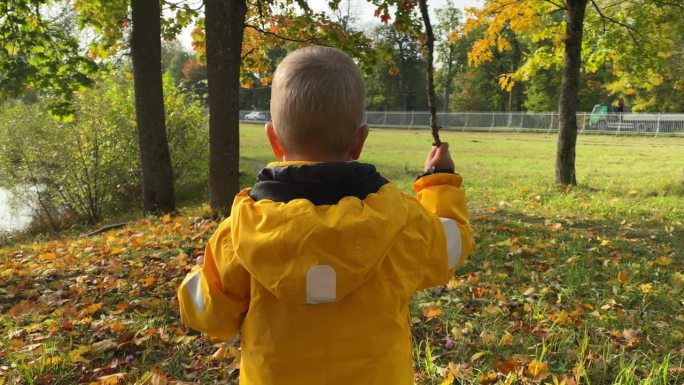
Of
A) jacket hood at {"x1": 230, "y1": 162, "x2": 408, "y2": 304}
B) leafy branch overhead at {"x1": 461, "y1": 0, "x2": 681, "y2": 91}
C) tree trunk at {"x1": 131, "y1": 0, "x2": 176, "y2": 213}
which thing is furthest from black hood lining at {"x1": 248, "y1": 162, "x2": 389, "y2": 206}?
leafy branch overhead at {"x1": 461, "y1": 0, "x2": 681, "y2": 91}

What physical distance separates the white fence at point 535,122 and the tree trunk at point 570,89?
16217 millimetres

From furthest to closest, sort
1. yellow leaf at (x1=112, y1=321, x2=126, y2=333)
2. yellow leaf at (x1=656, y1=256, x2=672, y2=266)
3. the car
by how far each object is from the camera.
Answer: the car < yellow leaf at (x1=656, y1=256, x2=672, y2=266) < yellow leaf at (x1=112, y1=321, x2=126, y2=333)

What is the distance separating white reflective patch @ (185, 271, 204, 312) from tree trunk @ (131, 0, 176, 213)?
305 inches

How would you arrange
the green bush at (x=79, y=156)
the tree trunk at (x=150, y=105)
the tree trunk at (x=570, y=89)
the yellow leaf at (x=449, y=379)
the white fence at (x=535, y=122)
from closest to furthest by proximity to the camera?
the yellow leaf at (x=449, y=379) → the tree trunk at (x=150, y=105) → the tree trunk at (x=570, y=89) → the green bush at (x=79, y=156) → the white fence at (x=535, y=122)

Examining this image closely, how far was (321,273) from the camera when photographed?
4.13 ft

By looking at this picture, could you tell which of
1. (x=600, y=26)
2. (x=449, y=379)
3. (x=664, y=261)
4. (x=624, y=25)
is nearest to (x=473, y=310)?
(x=449, y=379)

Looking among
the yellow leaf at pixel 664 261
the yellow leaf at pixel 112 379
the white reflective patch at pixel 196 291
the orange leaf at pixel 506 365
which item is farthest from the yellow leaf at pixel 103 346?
the yellow leaf at pixel 664 261

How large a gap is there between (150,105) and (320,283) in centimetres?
808

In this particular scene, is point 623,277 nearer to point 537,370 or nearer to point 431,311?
point 431,311

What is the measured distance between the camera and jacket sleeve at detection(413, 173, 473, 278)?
1.46 m

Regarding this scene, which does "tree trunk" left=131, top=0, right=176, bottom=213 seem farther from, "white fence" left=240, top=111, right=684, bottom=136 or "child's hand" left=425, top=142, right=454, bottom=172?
"white fence" left=240, top=111, right=684, bottom=136

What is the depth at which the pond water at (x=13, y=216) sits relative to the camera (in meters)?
12.0

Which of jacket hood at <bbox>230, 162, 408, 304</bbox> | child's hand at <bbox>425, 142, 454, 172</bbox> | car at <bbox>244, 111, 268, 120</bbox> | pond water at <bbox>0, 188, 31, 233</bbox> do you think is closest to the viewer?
jacket hood at <bbox>230, 162, 408, 304</bbox>

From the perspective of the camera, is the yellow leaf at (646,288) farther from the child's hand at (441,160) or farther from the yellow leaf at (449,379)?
the child's hand at (441,160)
